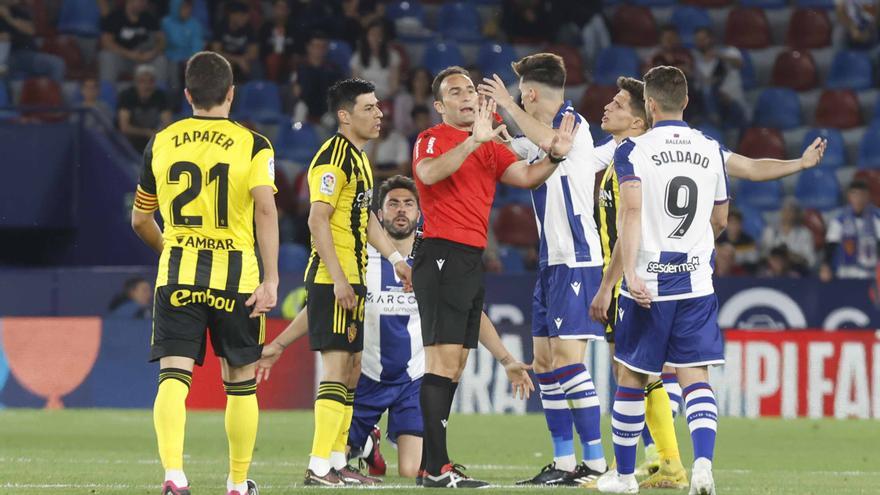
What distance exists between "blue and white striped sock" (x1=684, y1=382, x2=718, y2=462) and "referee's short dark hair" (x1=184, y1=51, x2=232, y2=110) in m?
2.80

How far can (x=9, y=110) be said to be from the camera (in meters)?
18.2

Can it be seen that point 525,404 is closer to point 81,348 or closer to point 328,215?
point 81,348

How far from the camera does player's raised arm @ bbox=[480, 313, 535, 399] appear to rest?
8.88 m

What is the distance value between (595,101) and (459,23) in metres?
2.84

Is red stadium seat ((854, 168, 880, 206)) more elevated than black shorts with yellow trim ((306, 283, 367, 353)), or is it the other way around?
red stadium seat ((854, 168, 880, 206))

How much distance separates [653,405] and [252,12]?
13.9 m

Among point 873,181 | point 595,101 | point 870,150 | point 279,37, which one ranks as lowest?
point 873,181

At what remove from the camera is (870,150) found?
20.4m

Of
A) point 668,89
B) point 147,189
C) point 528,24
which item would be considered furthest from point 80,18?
point 668,89

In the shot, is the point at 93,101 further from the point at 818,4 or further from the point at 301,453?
the point at 818,4

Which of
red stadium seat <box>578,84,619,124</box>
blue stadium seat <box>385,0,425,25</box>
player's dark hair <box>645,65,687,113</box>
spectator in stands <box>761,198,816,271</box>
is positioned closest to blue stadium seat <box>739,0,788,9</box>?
red stadium seat <box>578,84,619,124</box>

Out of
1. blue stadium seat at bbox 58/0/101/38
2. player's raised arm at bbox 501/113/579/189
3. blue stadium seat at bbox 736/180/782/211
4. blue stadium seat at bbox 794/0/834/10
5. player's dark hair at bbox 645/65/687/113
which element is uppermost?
blue stadium seat at bbox 794/0/834/10

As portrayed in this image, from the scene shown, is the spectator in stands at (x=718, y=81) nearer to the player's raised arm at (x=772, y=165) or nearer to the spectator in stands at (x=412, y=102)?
the spectator in stands at (x=412, y=102)

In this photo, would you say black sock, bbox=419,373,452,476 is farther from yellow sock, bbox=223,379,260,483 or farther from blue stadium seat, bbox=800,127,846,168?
blue stadium seat, bbox=800,127,846,168
